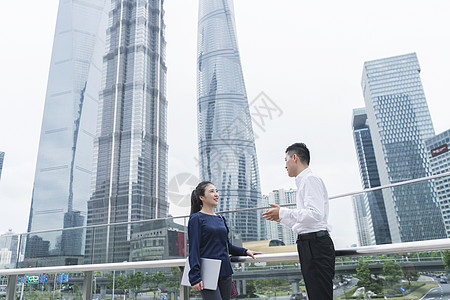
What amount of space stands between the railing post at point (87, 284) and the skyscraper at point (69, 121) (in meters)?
49.5

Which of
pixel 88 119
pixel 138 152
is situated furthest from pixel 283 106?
pixel 88 119

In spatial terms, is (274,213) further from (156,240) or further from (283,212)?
(156,240)

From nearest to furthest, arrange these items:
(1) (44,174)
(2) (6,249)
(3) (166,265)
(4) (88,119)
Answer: (3) (166,265) < (2) (6,249) < (1) (44,174) < (4) (88,119)

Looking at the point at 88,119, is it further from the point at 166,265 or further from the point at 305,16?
the point at 166,265

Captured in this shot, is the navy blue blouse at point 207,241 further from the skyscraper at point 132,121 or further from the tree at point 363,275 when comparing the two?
the skyscraper at point 132,121

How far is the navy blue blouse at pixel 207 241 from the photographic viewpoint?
151cm

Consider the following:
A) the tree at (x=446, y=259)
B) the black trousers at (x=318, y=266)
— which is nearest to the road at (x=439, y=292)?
the tree at (x=446, y=259)

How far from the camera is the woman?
57.9 inches

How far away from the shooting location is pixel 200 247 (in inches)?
61.9

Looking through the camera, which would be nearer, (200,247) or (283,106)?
(200,247)

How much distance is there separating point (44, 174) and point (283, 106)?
135 feet

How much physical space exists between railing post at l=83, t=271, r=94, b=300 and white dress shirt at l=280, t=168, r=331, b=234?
1.71 metres

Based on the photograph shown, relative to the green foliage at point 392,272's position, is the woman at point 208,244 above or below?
above

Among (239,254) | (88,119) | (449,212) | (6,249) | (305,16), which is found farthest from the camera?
(88,119)
